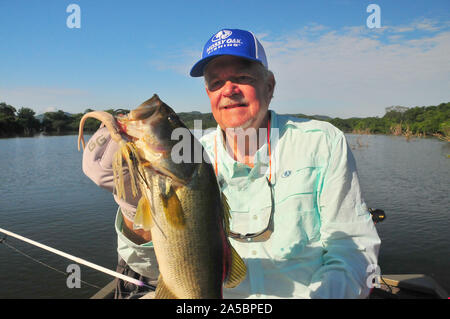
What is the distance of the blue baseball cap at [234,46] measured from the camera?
3078mm

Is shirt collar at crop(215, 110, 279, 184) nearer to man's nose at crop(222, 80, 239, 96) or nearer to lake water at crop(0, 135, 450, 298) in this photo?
man's nose at crop(222, 80, 239, 96)

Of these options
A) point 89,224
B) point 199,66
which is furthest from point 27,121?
point 199,66

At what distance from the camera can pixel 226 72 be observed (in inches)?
126

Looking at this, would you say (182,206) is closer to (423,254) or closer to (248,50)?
(248,50)

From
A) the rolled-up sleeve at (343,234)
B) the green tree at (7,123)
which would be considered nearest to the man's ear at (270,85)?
the rolled-up sleeve at (343,234)

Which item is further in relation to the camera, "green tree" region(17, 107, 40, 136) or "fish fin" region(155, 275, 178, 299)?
"green tree" region(17, 107, 40, 136)

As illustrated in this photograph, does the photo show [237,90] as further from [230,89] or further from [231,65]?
[231,65]

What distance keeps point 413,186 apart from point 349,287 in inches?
844

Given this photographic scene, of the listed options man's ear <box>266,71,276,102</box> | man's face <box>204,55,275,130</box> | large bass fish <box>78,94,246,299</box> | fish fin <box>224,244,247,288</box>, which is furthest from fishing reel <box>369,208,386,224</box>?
large bass fish <box>78,94,246,299</box>

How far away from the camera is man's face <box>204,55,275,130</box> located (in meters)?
3.19

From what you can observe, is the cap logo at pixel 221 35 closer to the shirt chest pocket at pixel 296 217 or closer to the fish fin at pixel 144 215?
the shirt chest pocket at pixel 296 217

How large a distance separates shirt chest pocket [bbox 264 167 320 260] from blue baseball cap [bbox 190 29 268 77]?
4.39ft

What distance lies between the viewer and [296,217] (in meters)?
2.94

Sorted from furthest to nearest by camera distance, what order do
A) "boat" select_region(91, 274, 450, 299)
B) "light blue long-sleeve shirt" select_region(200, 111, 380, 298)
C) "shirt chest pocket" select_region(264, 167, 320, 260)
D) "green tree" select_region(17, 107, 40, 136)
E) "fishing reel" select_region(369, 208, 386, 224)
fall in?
"green tree" select_region(17, 107, 40, 136) → "boat" select_region(91, 274, 450, 299) → "fishing reel" select_region(369, 208, 386, 224) → "shirt chest pocket" select_region(264, 167, 320, 260) → "light blue long-sleeve shirt" select_region(200, 111, 380, 298)
